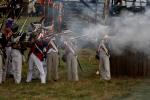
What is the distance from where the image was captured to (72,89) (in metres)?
14.9

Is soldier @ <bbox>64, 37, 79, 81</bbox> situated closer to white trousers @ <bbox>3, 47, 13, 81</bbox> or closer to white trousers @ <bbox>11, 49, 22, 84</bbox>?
white trousers @ <bbox>11, 49, 22, 84</bbox>

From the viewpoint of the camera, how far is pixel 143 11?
17.2m

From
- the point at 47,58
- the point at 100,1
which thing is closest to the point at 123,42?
the point at 47,58

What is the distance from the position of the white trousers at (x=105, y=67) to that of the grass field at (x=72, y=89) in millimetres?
237

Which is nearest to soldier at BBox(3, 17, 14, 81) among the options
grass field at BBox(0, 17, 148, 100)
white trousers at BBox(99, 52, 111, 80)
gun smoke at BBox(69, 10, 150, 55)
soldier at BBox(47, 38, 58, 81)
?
grass field at BBox(0, 17, 148, 100)

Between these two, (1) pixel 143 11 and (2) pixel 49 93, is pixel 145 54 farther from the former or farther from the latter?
(2) pixel 49 93

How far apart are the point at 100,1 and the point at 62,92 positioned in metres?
10.8

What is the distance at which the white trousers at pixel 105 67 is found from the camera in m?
16.8

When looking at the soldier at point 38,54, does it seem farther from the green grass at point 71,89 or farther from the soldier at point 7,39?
the soldier at point 7,39

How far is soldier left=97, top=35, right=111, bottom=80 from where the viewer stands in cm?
1673

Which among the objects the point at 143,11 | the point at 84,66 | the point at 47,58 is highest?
the point at 143,11

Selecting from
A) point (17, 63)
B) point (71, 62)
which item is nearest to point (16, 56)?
point (17, 63)

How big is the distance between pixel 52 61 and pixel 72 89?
6.72 feet

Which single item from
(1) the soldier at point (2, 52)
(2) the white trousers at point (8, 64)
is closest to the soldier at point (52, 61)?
(2) the white trousers at point (8, 64)
